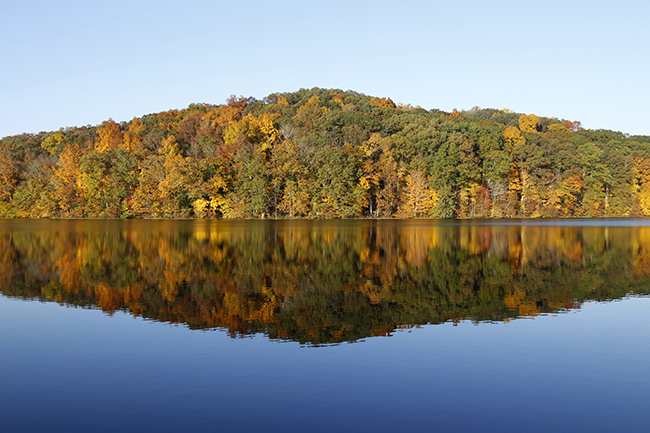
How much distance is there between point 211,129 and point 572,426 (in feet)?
301

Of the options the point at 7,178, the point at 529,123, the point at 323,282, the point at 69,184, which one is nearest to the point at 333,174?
the point at 69,184

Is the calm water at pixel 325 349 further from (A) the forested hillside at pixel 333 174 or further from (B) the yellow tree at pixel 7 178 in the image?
(B) the yellow tree at pixel 7 178

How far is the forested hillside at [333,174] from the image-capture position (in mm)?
69875

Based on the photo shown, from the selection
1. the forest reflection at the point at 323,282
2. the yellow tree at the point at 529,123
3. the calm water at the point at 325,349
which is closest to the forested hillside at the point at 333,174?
the yellow tree at the point at 529,123

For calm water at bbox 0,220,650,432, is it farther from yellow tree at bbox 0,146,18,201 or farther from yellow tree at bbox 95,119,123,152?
yellow tree at bbox 0,146,18,201

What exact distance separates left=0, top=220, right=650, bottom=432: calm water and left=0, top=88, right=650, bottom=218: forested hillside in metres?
52.9

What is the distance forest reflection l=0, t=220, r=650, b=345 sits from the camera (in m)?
10.5

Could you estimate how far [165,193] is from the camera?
2817 inches

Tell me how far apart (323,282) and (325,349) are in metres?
6.48

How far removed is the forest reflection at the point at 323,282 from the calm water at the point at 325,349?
0.09 metres

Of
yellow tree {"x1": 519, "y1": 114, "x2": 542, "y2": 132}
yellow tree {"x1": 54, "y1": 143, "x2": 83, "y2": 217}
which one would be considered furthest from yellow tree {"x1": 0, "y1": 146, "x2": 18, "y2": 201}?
yellow tree {"x1": 519, "y1": 114, "x2": 542, "y2": 132}

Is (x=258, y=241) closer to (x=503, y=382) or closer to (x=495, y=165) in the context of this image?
(x=503, y=382)

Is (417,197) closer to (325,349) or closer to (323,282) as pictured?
(323,282)

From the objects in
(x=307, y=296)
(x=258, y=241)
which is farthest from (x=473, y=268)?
(x=258, y=241)
